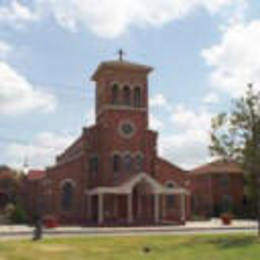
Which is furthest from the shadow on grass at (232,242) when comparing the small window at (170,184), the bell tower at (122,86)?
the bell tower at (122,86)

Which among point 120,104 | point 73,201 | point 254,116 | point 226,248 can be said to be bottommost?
point 226,248

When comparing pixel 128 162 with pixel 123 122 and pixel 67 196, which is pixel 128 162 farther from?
pixel 67 196

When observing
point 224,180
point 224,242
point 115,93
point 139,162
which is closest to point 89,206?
point 139,162

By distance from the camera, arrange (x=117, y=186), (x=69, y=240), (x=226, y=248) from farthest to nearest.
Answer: (x=117, y=186) < (x=69, y=240) < (x=226, y=248)

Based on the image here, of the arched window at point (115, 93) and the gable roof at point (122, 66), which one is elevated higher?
the gable roof at point (122, 66)

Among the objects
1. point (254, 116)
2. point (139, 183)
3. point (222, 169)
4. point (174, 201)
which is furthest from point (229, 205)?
point (254, 116)

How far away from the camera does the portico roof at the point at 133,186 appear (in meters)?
50.8

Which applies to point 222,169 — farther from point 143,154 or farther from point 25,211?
point 25,211

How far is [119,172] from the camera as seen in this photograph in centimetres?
5441

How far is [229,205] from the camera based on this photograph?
2766 inches

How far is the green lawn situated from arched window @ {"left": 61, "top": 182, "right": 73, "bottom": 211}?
20.2 metres

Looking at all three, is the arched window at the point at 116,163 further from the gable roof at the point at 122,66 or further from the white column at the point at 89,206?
the gable roof at the point at 122,66

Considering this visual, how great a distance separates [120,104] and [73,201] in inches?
429

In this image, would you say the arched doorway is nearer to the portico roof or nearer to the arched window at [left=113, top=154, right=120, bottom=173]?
the portico roof
